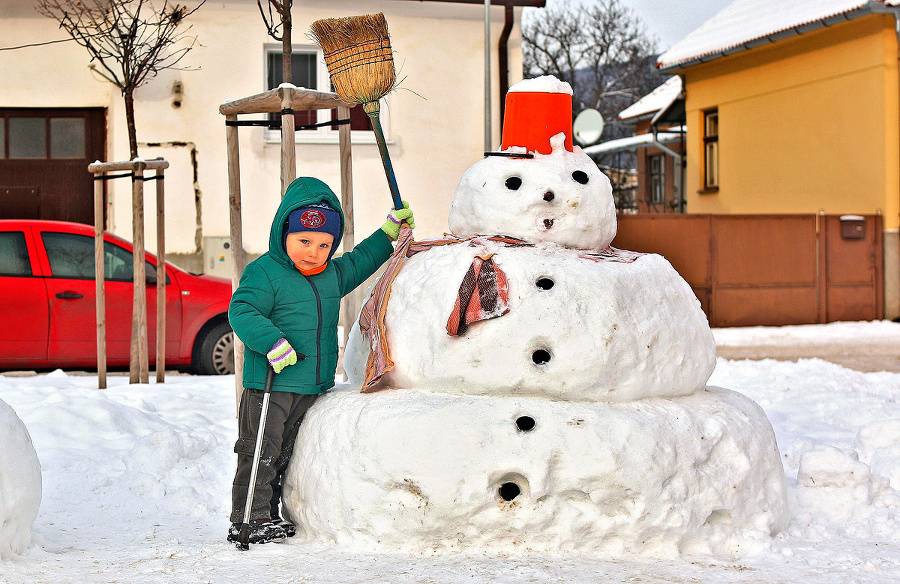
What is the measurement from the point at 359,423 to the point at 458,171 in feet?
33.9

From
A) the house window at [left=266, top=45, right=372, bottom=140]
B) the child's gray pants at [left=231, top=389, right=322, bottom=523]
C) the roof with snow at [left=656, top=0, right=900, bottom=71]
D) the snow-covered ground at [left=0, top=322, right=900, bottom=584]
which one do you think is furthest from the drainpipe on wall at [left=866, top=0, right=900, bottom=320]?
the child's gray pants at [left=231, top=389, right=322, bottom=523]

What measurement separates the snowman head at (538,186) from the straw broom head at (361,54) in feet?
1.91

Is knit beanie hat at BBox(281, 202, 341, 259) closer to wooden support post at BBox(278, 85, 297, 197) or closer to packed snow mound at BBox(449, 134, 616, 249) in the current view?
packed snow mound at BBox(449, 134, 616, 249)

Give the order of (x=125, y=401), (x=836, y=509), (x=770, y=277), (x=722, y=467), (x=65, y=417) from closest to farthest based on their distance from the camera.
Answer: (x=722, y=467)
(x=836, y=509)
(x=65, y=417)
(x=125, y=401)
(x=770, y=277)

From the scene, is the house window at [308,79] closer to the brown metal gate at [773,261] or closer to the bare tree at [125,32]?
the bare tree at [125,32]

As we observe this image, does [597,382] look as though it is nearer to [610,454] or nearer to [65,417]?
[610,454]

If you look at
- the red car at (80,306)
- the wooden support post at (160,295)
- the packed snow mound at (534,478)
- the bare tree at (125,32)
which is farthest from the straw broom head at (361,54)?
the bare tree at (125,32)

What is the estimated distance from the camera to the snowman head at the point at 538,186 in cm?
381

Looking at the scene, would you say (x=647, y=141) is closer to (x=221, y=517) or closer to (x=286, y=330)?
(x=221, y=517)

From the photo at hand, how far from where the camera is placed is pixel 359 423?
3576 millimetres

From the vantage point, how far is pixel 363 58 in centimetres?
416

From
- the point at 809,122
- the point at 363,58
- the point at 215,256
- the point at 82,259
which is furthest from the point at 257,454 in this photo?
the point at 809,122

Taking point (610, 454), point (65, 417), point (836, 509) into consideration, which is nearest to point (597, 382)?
point (610, 454)

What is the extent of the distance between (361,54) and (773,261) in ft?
38.9
